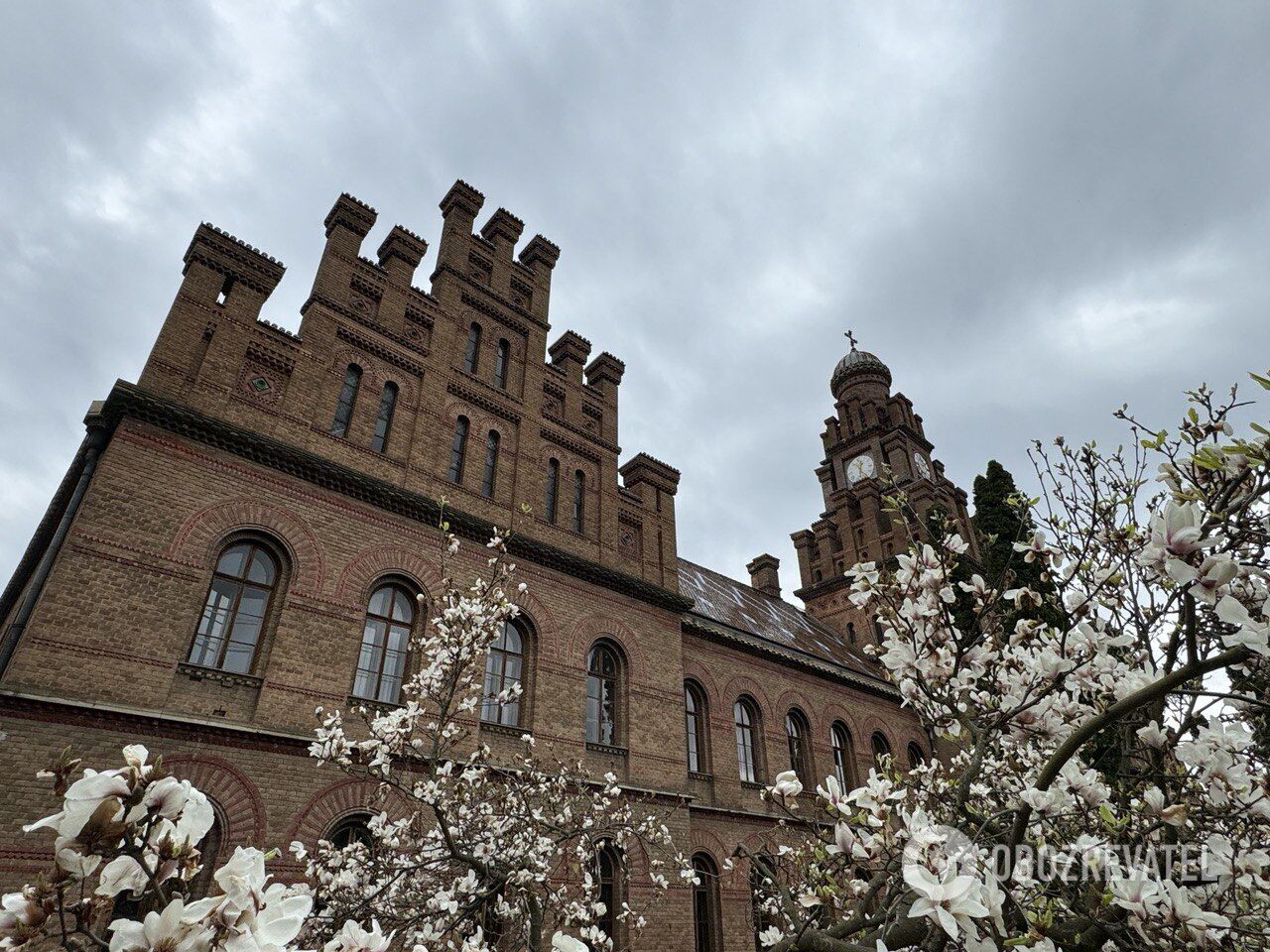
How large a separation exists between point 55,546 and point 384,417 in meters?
5.35

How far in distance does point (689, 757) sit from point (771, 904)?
10253mm

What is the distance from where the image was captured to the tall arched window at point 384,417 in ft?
41.2

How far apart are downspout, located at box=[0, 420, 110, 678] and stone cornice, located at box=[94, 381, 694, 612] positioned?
0.87 feet

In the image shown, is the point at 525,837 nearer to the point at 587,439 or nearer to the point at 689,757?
the point at 689,757

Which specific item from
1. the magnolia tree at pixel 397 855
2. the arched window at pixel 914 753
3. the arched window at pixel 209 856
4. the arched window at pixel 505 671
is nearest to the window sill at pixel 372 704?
the magnolia tree at pixel 397 855

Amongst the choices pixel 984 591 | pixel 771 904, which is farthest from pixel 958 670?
pixel 771 904

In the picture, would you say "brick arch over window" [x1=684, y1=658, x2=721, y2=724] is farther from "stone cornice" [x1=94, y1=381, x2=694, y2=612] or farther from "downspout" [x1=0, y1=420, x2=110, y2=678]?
"downspout" [x1=0, y1=420, x2=110, y2=678]

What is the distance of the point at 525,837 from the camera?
25.9ft

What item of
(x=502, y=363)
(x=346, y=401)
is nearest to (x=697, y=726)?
(x=502, y=363)

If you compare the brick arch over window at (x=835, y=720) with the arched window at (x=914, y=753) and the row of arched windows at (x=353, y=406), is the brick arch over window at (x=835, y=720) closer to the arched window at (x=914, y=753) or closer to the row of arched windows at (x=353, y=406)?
the arched window at (x=914, y=753)

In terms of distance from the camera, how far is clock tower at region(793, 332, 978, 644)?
97.2 feet

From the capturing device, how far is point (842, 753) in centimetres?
2008

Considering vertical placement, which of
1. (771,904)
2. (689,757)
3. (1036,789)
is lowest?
(771,904)

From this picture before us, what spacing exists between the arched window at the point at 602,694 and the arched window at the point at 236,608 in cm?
620
